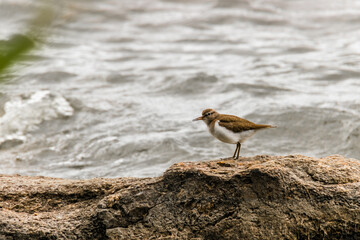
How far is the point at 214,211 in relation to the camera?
3.61 m

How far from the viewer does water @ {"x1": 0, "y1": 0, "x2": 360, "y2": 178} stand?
8867 mm

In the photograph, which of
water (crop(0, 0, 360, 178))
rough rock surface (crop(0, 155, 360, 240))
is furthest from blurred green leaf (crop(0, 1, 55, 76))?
water (crop(0, 0, 360, 178))

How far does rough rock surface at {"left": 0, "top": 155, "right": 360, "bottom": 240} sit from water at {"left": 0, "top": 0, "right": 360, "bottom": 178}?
188cm

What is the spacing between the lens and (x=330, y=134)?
30.2 ft

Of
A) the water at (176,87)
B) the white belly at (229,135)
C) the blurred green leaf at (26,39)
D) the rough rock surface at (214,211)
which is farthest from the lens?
the water at (176,87)

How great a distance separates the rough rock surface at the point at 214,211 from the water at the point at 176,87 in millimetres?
1880

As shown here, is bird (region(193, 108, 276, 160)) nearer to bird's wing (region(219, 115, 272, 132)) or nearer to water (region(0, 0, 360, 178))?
bird's wing (region(219, 115, 272, 132))

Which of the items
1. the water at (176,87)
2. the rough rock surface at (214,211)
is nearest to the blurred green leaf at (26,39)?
the rough rock surface at (214,211)

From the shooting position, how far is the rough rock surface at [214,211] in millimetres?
3525

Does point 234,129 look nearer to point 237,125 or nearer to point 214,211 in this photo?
point 237,125

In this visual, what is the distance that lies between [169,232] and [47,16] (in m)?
2.92

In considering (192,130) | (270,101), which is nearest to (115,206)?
(192,130)

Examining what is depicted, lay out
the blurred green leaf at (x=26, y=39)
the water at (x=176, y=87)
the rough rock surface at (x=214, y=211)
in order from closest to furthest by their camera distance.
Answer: the blurred green leaf at (x=26, y=39)
the rough rock surface at (x=214, y=211)
the water at (x=176, y=87)

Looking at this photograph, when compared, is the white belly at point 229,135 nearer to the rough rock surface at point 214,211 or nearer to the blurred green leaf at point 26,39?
the rough rock surface at point 214,211
